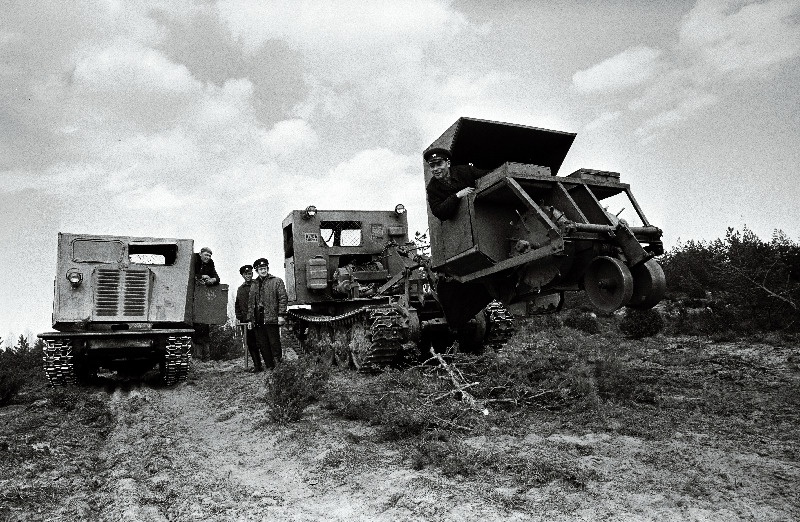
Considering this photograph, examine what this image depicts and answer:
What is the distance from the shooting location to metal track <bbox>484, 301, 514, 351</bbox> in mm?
9219

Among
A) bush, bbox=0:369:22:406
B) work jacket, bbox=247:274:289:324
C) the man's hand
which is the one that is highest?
the man's hand

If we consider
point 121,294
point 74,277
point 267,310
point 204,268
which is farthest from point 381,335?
point 74,277

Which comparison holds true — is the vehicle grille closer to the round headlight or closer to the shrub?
the round headlight

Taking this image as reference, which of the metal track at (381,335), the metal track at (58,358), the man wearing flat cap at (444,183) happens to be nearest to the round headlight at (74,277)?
the metal track at (58,358)

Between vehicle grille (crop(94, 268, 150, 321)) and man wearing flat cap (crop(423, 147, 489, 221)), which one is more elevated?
man wearing flat cap (crop(423, 147, 489, 221))

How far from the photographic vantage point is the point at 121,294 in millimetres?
9117

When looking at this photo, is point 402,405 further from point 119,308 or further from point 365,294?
point 119,308

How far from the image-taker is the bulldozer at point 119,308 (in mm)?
8516

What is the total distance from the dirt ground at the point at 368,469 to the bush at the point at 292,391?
0.15 m

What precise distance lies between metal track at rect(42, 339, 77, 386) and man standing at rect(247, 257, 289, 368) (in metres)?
2.89

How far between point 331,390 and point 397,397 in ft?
4.06

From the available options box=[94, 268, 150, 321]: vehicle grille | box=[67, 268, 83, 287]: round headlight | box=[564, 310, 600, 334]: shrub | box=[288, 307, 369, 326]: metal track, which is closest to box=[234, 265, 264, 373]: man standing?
box=[288, 307, 369, 326]: metal track

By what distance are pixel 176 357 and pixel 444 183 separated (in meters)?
5.42

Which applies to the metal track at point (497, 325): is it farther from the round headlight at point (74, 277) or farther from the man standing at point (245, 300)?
the round headlight at point (74, 277)
